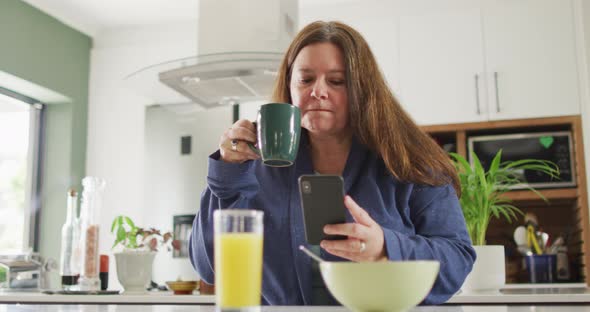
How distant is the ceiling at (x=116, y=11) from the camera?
400 cm

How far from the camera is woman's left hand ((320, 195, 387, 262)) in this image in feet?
3.06

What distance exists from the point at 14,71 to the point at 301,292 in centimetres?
302

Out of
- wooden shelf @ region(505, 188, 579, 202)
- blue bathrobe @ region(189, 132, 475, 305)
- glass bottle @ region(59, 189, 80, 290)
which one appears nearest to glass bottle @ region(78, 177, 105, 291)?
glass bottle @ region(59, 189, 80, 290)

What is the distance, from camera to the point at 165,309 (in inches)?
45.1

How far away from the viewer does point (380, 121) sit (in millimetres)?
1405

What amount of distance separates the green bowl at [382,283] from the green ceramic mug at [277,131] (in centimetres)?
29

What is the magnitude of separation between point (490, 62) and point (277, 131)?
2793mm

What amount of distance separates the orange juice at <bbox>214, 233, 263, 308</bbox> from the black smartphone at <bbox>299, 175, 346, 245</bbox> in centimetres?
16

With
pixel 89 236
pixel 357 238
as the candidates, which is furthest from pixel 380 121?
pixel 89 236

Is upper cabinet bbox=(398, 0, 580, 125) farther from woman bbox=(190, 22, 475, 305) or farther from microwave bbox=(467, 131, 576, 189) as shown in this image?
woman bbox=(190, 22, 475, 305)

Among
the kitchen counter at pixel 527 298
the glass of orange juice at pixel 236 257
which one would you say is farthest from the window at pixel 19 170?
the glass of orange juice at pixel 236 257

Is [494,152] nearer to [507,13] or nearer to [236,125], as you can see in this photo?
[507,13]

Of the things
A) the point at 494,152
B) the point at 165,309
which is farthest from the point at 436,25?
the point at 165,309

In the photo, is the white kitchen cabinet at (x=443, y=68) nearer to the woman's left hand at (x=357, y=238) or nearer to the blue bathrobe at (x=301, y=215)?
the blue bathrobe at (x=301, y=215)
